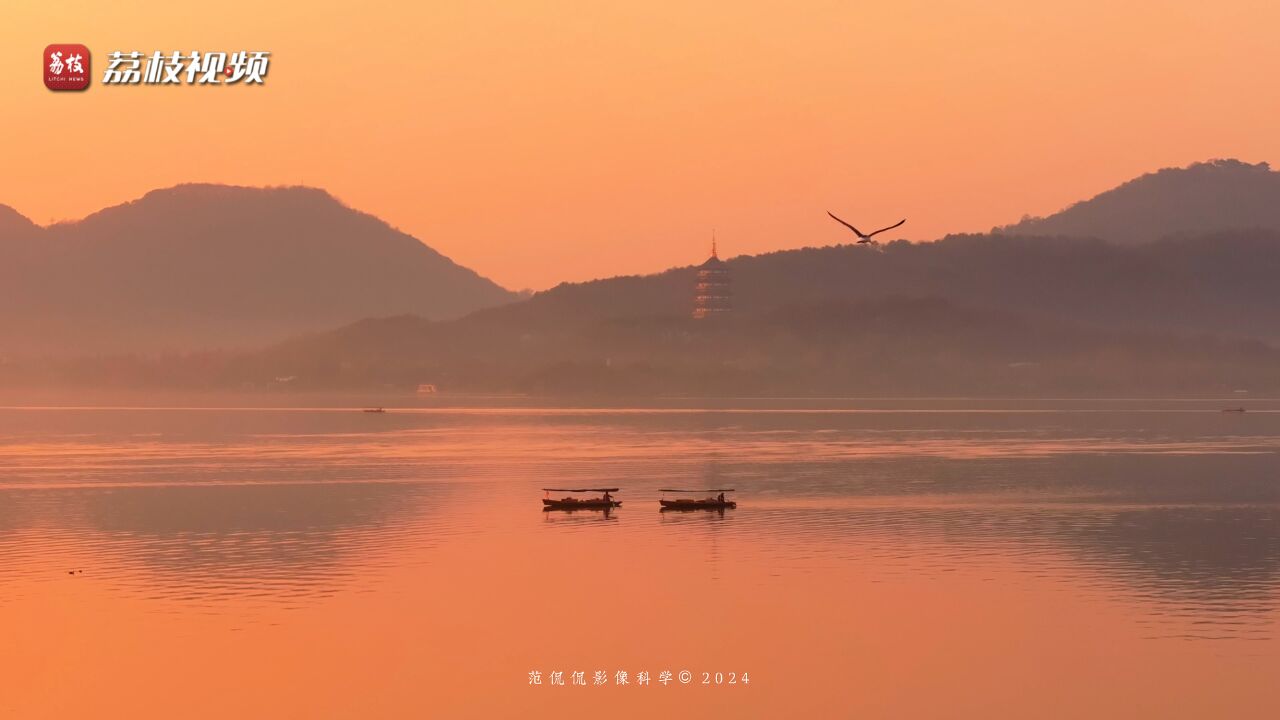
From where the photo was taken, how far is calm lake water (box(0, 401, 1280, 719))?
39.4 metres

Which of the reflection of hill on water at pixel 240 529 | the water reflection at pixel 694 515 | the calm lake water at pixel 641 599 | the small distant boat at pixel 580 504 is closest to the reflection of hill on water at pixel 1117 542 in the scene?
the water reflection at pixel 694 515

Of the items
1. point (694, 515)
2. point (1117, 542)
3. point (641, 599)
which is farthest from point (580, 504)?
point (641, 599)

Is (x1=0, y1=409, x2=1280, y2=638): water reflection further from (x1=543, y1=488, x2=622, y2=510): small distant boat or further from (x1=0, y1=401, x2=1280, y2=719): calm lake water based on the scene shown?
(x1=543, y1=488, x2=622, y2=510): small distant boat

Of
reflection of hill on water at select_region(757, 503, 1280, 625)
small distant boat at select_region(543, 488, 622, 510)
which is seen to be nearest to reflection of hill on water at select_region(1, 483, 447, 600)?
small distant boat at select_region(543, 488, 622, 510)

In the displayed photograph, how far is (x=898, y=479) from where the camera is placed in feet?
357

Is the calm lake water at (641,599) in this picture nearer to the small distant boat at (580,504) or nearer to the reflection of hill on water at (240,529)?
the reflection of hill on water at (240,529)

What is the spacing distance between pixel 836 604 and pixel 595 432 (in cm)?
14347

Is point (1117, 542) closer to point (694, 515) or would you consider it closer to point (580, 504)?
point (694, 515)

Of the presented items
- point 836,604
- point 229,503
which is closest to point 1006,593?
point 836,604

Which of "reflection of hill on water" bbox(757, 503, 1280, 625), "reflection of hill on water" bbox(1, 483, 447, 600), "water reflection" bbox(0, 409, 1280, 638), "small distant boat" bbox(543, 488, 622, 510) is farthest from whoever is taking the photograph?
"small distant boat" bbox(543, 488, 622, 510)

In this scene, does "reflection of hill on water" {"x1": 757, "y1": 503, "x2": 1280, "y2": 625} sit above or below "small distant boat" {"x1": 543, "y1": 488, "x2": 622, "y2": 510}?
below

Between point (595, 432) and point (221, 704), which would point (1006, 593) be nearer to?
point (221, 704)

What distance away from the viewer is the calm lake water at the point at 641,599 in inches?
1550

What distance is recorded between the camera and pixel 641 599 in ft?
175
